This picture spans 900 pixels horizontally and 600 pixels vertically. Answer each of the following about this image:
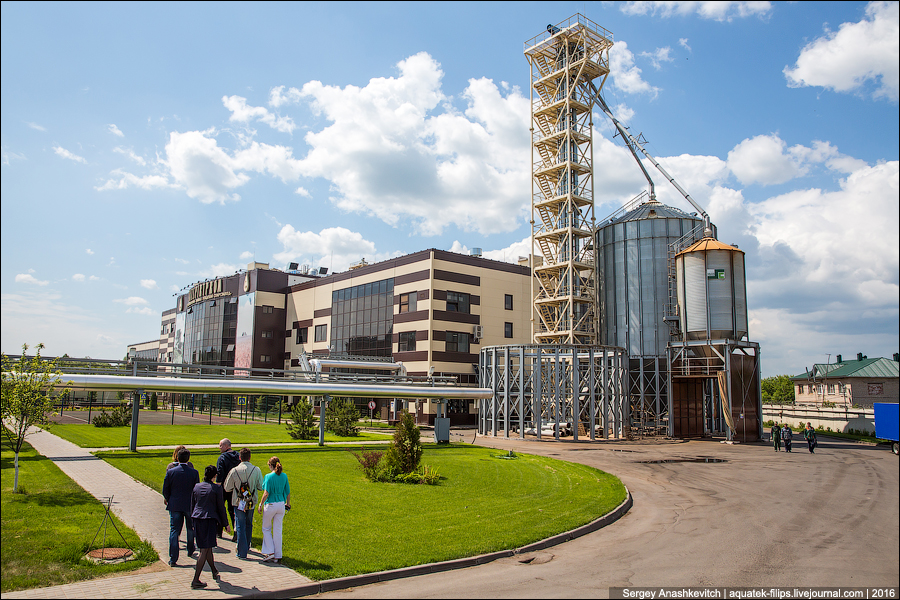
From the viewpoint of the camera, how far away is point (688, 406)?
44.5m

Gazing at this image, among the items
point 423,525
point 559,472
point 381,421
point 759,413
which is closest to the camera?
point 423,525

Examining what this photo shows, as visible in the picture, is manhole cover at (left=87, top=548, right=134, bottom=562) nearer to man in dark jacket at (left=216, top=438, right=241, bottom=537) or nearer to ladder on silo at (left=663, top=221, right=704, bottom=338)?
man in dark jacket at (left=216, top=438, right=241, bottom=537)

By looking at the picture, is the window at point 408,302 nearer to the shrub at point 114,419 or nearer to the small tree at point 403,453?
the shrub at point 114,419

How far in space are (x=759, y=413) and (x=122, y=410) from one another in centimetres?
4764

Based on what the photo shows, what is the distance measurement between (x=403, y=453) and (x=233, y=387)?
467 inches

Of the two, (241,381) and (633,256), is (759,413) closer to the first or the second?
(633,256)

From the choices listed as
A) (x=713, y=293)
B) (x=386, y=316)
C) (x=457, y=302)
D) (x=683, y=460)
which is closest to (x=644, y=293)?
(x=713, y=293)

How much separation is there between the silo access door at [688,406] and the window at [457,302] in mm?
21013

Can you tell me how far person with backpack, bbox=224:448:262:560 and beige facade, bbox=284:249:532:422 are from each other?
43.2m

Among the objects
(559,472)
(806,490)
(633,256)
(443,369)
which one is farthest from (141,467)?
(633,256)

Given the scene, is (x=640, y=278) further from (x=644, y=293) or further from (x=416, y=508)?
(x=416, y=508)

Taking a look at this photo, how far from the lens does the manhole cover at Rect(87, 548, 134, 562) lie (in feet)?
32.3

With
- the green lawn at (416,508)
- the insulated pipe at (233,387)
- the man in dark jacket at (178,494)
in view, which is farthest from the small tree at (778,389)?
the man in dark jacket at (178,494)

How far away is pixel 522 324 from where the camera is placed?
203ft
